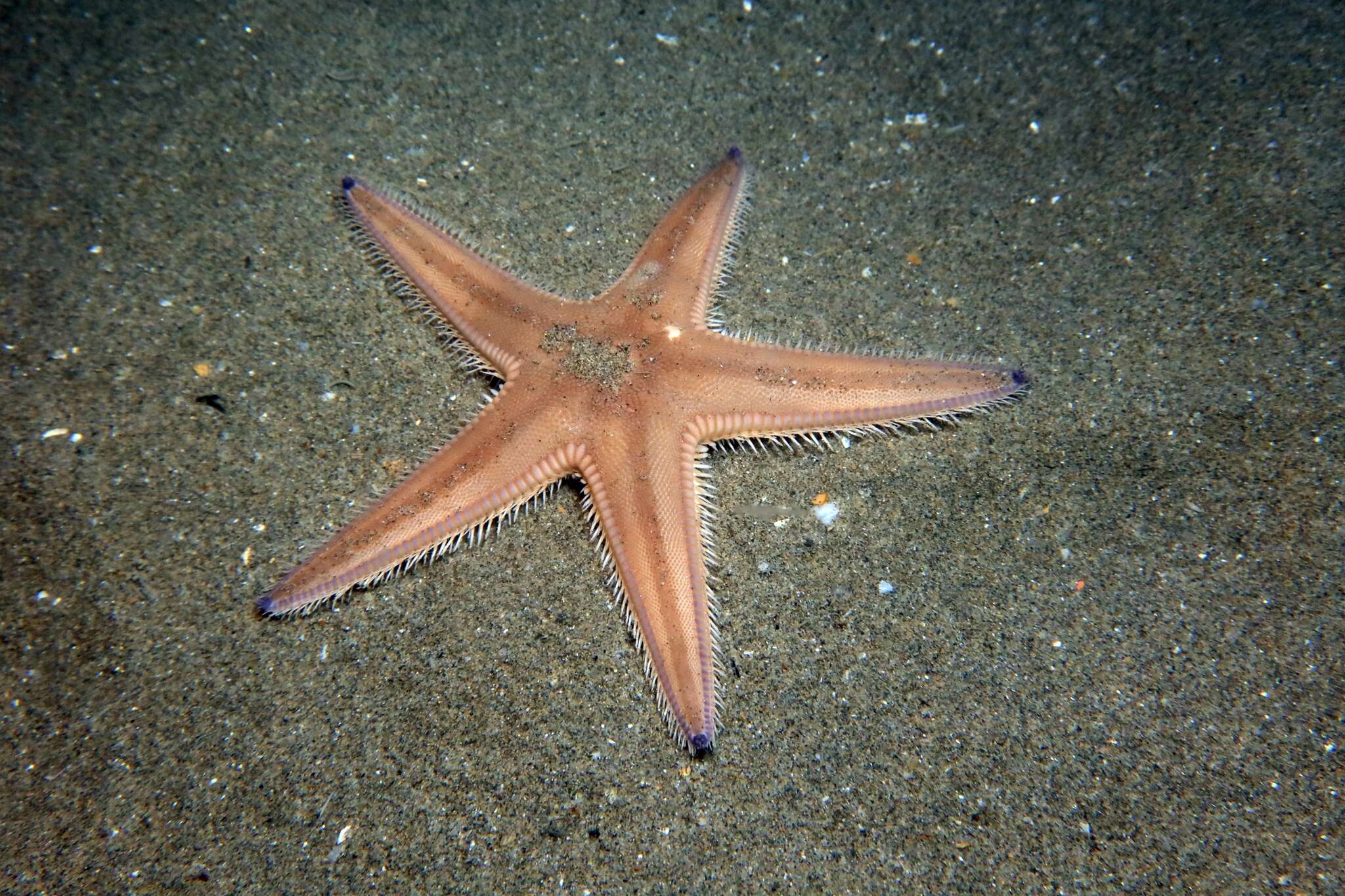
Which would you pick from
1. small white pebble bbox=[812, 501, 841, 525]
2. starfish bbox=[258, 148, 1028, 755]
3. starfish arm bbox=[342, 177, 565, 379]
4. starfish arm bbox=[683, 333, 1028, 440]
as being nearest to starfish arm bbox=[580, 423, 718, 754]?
starfish bbox=[258, 148, 1028, 755]

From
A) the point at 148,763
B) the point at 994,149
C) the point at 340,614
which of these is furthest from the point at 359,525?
the point at 994,149

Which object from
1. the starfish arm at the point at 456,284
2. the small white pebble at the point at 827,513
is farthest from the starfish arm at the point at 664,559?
the starfish arm at the point at 456,284

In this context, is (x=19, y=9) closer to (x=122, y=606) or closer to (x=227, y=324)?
(x=227, y=324)

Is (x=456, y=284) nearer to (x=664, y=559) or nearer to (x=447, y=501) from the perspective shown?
(x=447, y=501)

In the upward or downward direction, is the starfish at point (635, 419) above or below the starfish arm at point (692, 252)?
below

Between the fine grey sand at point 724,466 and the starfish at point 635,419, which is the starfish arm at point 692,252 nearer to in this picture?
the starfish at point 635,419

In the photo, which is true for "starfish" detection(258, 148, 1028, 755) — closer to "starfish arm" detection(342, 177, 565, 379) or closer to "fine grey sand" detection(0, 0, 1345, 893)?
"starfish arm" detection(342, 177, 565, 379)

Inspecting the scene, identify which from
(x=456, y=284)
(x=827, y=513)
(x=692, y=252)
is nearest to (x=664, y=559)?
(x=827, y=513)
